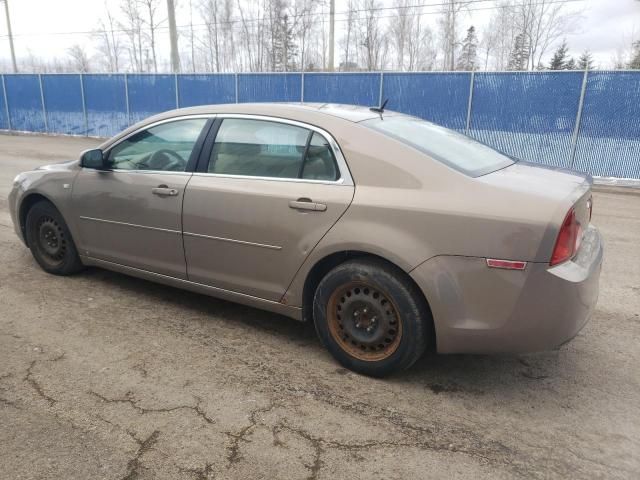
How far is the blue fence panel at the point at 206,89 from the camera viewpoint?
16.2 metres

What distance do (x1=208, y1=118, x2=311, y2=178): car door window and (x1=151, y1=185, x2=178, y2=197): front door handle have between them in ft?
1.07

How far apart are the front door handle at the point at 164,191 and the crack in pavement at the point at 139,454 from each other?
1.74m

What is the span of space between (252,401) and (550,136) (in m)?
10.9

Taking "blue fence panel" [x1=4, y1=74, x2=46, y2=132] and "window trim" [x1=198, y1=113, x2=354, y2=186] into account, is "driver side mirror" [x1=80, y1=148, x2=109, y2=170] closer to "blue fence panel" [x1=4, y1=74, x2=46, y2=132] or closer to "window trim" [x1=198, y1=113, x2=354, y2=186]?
"window trim" [x1=198, y1=113, x2=354, y2=186]

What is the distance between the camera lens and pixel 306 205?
10.2 feet

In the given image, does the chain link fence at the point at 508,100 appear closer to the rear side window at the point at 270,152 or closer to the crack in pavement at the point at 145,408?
the rear side window at the point at 270,152

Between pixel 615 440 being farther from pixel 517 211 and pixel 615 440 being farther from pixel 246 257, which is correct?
pixel 246 257

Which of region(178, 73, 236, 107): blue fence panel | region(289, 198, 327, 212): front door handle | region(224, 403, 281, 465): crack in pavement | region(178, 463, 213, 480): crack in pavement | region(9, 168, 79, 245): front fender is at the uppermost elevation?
region(178, 73, 236, 107): blue fence panel

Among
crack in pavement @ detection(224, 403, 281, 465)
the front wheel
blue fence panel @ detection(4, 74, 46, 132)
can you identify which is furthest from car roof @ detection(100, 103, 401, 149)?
blue fence panel @ detection(4, 74, 46, 132)

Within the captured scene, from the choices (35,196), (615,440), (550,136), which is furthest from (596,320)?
(550,136)

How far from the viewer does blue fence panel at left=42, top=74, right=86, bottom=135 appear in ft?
64.8

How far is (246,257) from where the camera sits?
3.42 m

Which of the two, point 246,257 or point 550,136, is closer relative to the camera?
point 246,257

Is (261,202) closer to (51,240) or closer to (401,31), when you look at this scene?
(51,240)
